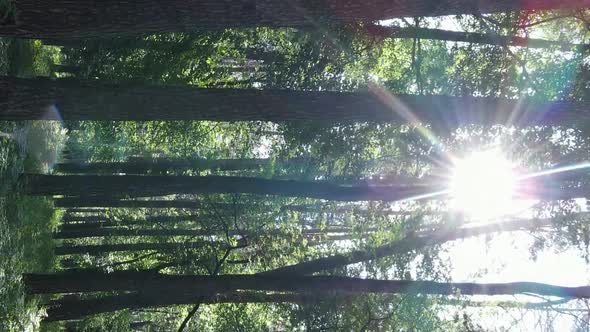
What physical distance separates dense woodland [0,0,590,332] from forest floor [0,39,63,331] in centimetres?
5

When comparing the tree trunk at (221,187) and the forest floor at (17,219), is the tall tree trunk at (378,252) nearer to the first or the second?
the tree trunk at (221,187)

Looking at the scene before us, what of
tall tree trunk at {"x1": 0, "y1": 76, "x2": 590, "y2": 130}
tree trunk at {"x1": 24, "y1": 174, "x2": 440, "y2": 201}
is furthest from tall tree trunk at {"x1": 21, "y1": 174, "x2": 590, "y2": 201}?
tall tree trunk at {"x1": 0, "y1": 76, "x2": 590, "y2": 130}

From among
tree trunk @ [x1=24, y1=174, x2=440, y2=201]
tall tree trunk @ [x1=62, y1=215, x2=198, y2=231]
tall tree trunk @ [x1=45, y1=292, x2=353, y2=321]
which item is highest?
tree trunk @ [x1=24, y1=174, x2=440, y2=201]

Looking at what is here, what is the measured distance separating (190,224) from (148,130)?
6389mm

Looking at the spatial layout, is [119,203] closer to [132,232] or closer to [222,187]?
[132,232]

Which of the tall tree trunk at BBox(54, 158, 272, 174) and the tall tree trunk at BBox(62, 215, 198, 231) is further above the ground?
the tall tree trunk at BBox(54, 158, 272, 174)

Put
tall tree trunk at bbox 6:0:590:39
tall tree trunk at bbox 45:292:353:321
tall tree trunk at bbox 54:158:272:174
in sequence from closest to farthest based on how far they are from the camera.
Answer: tall tree trunk at bbox 6:0:590:39 → tall tree trunk at bbox 45:292:353:321 → tall tree trunk at bbox 54:158:272:174

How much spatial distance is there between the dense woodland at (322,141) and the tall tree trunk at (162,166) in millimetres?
217

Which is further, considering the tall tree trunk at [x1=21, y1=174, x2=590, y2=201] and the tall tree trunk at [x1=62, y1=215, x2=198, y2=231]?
the tall tree trunk at [x1=62, y1=215, x2=198, y2=231]

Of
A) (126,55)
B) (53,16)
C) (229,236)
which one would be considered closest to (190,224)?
(229,236)

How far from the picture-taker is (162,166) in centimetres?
1670

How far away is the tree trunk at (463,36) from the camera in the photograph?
10.9 m

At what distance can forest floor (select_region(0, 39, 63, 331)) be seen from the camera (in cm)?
910

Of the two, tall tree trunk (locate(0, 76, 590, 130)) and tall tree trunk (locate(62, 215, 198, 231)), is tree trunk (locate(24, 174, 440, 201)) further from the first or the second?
tall tree trunk (locate(62, 215, 198, 231))
